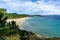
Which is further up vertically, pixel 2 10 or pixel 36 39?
pixel 2 10

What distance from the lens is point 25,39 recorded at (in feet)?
59.1

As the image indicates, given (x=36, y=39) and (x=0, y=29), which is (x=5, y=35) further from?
(x=36, y=39)

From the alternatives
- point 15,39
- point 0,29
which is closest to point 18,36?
point 15,39

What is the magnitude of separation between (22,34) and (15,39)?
803 millimetres

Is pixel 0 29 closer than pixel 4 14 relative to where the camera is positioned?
Yes

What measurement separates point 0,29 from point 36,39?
279 centimetres

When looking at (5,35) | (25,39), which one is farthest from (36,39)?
(5,35)

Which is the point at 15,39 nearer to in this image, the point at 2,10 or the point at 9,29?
the point at 9,29

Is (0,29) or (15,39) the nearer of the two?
(0,29)

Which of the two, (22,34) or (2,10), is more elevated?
(2,10)

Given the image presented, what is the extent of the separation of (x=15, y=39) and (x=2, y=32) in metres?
1.41

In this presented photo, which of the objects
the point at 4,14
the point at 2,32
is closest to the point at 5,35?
the point at 2,32

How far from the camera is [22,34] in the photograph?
18.4 m

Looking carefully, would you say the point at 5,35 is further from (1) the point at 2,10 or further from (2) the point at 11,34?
(1) the point at 2,10
